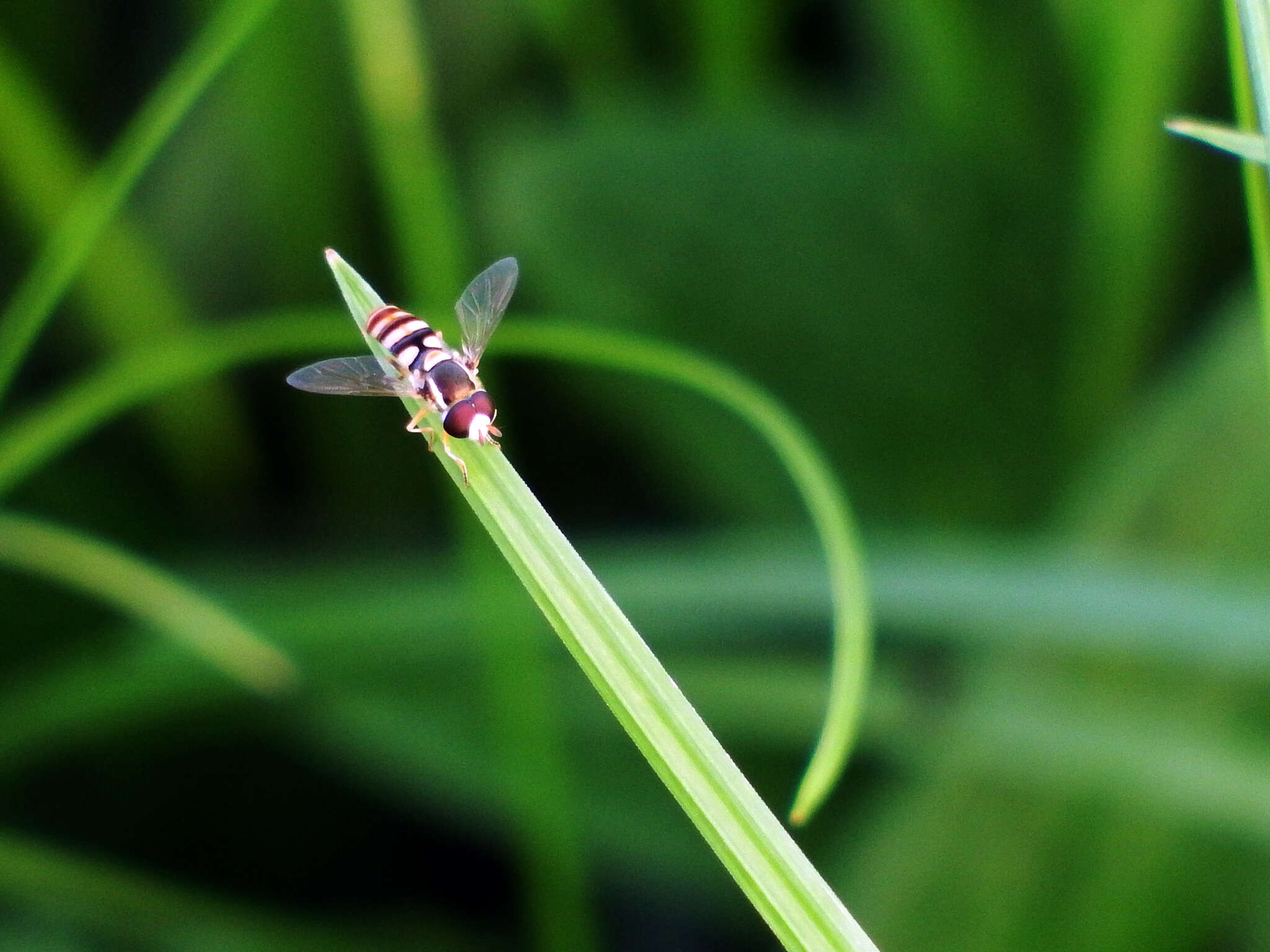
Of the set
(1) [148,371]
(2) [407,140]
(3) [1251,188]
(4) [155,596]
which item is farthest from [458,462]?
(4) [155,596]

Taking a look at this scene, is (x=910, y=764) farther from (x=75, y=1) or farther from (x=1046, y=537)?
(x=75, y=1)

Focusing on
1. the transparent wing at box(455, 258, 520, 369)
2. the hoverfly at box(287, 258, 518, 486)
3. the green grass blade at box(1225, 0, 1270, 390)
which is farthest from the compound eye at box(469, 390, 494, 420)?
the green grass blade at box(1225, 0, 1270, 390)

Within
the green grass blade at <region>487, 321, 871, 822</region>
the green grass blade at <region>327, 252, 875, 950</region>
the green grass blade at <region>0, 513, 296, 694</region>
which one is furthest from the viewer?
the green grass blade at <region>0, 513, 296, 694</region>

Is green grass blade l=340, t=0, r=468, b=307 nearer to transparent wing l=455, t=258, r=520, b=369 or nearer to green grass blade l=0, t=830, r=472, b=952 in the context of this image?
transparent wing l=455, t=258, r=520, b=369

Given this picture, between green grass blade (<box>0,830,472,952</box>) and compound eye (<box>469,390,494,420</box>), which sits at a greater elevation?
green grass blade (<box>0,830,472,952</box>)

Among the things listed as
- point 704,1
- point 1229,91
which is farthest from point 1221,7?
point 704,1

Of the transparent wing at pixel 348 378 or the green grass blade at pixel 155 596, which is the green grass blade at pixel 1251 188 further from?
the green grass blade at pixel 155 596
